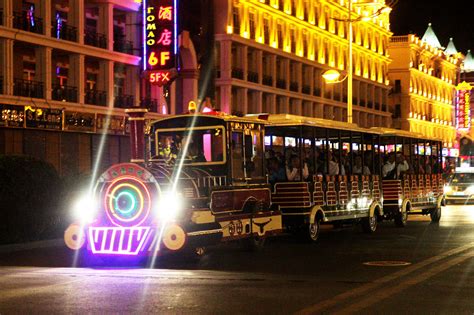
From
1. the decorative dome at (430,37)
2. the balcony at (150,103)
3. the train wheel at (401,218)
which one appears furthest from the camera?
the decorative dome at (430,37)

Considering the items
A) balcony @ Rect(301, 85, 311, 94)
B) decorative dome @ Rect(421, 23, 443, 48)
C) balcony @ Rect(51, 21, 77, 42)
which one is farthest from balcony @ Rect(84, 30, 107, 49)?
decorative dome @ Rect(421, 23, 443, 48)

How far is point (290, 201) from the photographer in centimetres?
2108

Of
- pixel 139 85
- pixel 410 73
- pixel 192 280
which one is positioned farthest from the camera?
pixel 410 73

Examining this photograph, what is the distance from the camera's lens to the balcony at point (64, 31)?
4263 centimetres

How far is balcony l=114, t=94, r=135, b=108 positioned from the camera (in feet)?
155

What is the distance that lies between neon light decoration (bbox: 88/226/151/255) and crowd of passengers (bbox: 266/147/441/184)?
623 centimetres

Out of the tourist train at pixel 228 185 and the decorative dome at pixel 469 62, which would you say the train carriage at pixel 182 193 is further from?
the decorative dome at pixel 469 62

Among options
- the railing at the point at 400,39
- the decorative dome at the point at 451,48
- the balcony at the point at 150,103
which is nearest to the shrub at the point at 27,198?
the balcony at the point at 150,103

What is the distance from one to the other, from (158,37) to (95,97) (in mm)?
5057

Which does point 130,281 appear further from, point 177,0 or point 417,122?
point 417,122

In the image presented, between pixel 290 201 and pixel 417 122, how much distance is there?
87.0 m

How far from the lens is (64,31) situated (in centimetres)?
4334

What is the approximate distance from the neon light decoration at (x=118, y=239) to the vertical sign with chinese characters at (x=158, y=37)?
27.2 metres

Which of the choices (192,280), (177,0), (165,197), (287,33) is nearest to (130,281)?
(192,280)
